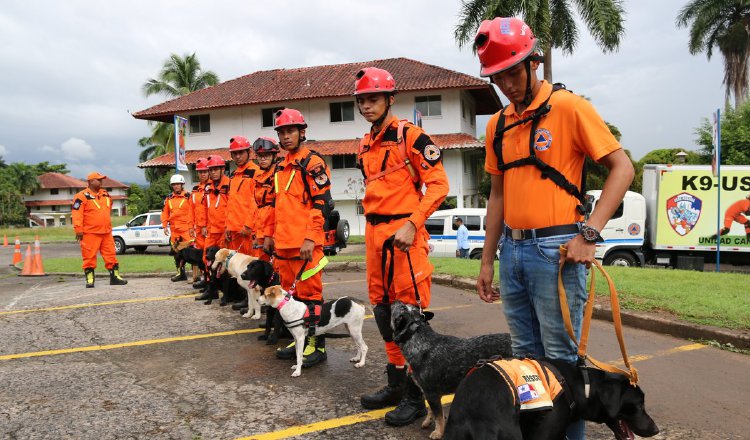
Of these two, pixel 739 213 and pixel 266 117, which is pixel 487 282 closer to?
pixel 739 213

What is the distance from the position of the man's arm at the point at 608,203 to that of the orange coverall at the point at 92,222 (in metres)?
9.95

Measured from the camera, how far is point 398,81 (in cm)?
2777

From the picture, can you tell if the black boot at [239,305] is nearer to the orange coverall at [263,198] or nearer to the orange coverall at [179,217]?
the orange coverall at [263,198]

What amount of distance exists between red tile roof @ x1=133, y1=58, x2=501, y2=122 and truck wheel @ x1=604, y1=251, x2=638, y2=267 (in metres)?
14.0

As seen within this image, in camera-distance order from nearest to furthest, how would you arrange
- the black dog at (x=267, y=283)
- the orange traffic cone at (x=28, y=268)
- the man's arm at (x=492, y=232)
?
the man's arm at (x=492, y=232)
the black dog at (x=267, y=283)
the orange traffic cone at (x=28, y=268)

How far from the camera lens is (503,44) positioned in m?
2.42

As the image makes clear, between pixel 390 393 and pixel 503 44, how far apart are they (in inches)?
105

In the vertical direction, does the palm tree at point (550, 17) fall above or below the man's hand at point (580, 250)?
above

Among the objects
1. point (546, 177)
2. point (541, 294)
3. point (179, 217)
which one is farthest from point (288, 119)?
point (179, 217)

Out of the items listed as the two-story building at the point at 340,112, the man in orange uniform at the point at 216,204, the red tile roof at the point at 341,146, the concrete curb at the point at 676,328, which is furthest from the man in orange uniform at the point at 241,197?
the two-story building at the point at 340,112

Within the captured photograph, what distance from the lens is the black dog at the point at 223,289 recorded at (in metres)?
8.11

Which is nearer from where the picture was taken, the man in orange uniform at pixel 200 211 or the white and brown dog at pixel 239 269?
the white and brown dog at pixel 239 269

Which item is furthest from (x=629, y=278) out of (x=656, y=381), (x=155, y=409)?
(x=155, y=409)

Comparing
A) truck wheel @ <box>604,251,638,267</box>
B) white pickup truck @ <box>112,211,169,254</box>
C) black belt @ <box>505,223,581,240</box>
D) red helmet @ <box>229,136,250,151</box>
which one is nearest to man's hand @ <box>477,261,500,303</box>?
black belt @ <box>505,223,581,240</box>
